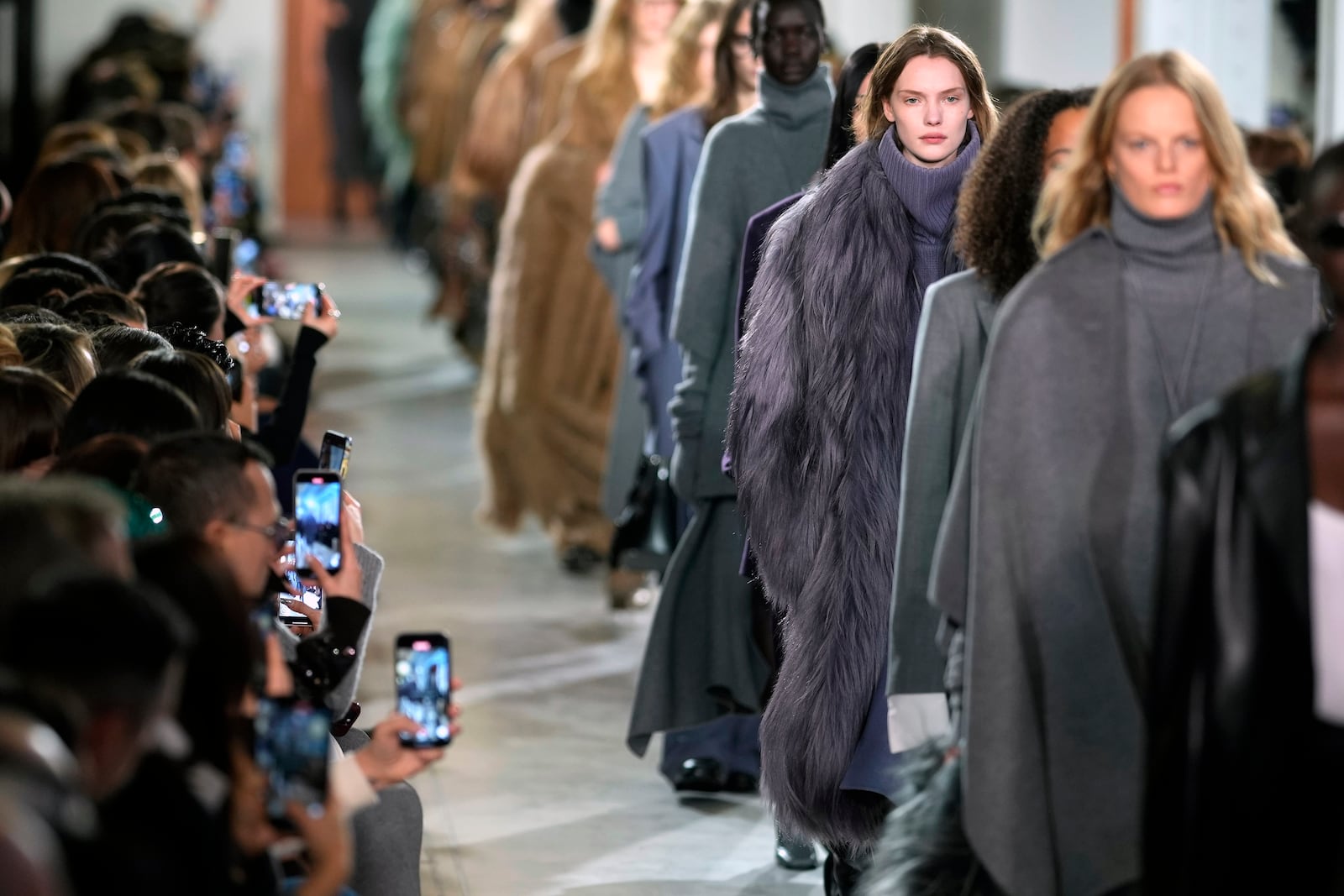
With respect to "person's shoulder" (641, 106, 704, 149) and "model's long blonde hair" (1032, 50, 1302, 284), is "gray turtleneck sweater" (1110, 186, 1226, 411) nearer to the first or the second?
"model's long blonde hair" (1032, 50, 1302, 284)

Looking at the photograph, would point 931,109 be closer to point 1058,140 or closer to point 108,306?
point 1058,140

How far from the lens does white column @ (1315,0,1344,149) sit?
6699mm

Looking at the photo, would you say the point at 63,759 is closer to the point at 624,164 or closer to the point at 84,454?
the point at 84,454

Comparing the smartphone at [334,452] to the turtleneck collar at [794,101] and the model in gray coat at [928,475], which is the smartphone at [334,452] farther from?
the turtleneck collar at [794,101]

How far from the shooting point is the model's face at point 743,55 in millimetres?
5234

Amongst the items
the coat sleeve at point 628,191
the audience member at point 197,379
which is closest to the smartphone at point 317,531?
the audience member at point 197,379

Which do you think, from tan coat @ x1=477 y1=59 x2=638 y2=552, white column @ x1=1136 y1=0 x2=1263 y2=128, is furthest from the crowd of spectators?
white column @ x1=1136 y1=0 x2=1263 y2=128

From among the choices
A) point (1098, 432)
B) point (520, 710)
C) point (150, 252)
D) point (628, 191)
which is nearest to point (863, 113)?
point (1098, 432)

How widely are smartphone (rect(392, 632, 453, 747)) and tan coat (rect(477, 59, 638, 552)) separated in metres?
4.48

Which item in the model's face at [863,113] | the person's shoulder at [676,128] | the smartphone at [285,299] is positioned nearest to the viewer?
the model's face at [863,113]

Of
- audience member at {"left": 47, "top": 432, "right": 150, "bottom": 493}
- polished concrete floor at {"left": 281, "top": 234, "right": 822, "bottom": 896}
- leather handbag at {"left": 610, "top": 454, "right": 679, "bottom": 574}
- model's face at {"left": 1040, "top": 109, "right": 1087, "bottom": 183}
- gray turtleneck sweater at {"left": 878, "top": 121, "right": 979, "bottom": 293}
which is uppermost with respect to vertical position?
model's face at {"left": 1040, "top": 109, "right": 1087, "bottom": 183}

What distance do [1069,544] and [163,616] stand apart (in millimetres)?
1260

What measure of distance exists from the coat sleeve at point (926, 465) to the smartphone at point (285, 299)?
1.59 m

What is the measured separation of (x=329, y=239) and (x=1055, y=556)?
704 inches
